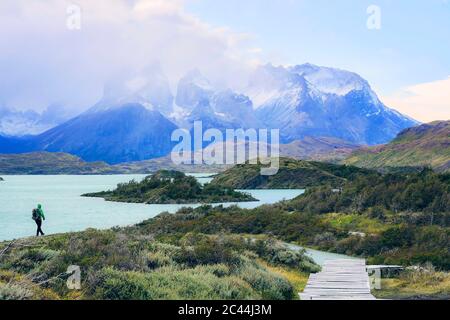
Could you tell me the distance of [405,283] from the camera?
24828mm

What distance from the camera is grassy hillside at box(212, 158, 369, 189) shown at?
16450cm

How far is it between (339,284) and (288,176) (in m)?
153

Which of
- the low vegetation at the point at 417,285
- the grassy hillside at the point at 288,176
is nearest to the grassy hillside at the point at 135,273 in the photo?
the low vegetation at the point at 417,285

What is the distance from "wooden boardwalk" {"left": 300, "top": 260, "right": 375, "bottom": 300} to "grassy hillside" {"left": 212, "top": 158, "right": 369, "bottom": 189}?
136807 mm

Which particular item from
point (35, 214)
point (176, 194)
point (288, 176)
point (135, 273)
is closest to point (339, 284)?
point (135, 273)

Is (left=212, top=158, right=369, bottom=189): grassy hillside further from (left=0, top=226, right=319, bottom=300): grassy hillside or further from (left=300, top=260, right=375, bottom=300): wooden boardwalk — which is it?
(left=0, top=226, right=319, bottom=300): grassy hillside

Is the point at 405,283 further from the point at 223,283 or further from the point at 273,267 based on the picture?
the point at 223,283

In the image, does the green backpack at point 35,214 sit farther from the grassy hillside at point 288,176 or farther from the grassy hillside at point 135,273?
the grassy hillside at point 288,176

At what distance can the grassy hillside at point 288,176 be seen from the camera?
6476 inches

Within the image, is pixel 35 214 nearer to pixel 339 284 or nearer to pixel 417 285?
pixel 339 284

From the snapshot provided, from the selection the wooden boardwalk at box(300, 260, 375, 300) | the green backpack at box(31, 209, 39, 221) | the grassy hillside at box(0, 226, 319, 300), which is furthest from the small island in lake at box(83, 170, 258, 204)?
the grassy hillside at box(0, 226, 319, 300)

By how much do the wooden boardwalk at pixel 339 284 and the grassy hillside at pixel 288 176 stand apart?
13681cm

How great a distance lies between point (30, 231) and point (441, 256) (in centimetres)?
4216

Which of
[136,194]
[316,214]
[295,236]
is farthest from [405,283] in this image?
[136,194]
